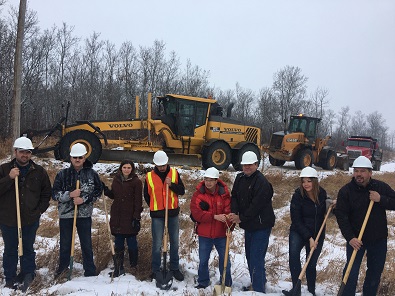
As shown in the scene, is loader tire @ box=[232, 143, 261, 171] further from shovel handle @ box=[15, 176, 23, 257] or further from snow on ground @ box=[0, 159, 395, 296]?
shovel handle @ box=[15, 176, 23, 257]

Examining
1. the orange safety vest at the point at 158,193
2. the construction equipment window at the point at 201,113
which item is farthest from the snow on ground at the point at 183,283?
the construction equipment window at the point at 201,113

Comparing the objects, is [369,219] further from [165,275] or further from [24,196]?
[24,196]

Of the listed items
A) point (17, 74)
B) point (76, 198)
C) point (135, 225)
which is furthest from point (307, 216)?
point (17, 74)

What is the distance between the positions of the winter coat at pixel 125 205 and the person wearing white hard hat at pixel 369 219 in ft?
8.53

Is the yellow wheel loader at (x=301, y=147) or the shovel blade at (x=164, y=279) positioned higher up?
the yellow wheel loader at (x=301, y=147)

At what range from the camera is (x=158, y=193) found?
4.90 m

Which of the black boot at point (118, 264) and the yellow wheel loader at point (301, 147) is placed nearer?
the black boot at point (118, 264)

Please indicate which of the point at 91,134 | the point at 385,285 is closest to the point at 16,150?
the point at 385,285

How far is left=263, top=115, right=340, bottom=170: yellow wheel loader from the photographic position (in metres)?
17.2

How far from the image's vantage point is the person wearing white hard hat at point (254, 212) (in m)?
4.48

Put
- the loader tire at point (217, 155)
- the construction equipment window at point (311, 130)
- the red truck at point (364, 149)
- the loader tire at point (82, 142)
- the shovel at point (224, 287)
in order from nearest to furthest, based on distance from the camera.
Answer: the shovel at point (224, 287) → the loader tire at point (82, 142) → the loader tire at point (217, 155) → the construction equipment window at point (311, 130) → the red truck at point (364, 149)

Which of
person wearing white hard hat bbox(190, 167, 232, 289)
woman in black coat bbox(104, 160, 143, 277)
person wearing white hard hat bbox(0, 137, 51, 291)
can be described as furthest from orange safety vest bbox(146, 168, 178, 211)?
person wearing white hard hat bbox(0, 137, 51, 291)

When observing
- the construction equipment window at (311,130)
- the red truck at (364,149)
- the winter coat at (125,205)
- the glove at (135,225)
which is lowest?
the glove at (135,225)

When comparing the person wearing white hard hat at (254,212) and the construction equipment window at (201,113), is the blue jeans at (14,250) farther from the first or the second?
the construction equipment window at (201,113)
